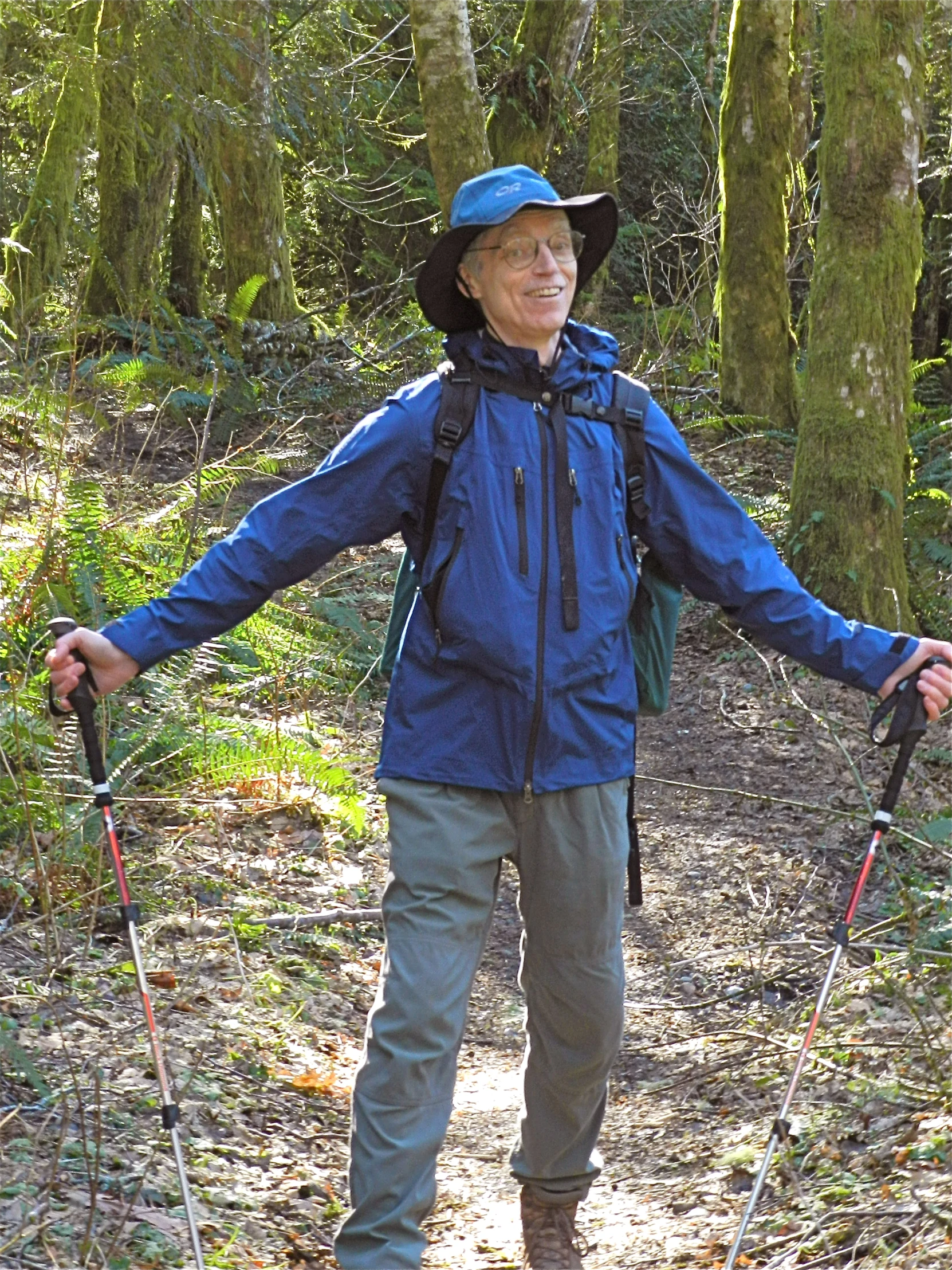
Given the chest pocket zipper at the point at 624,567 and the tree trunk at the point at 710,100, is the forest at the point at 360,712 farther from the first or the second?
the tree trunk at the point at 710,100

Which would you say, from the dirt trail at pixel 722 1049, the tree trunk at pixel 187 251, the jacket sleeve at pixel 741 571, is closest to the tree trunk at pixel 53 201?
the tree trunk at pixel 187 251

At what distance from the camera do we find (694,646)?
9.93 meters

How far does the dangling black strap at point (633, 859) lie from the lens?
12.3 ft

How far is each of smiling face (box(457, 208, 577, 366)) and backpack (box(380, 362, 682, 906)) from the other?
154mm

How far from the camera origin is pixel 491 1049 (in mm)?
5672

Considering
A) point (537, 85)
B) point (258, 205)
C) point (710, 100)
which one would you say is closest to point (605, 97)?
point (710, 100)

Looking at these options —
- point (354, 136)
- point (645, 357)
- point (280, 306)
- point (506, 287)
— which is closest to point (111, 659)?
point (506, 287)

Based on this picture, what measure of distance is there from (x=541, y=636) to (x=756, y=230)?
35.1ft

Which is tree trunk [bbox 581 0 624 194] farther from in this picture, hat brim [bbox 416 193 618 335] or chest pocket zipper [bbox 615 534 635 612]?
chest pocket zipper [bbox 615 534 635 612]

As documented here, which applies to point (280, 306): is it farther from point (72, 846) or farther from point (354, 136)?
point (72, 846)

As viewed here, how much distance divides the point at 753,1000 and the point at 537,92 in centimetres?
1282

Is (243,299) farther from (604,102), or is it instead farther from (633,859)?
(633,859)

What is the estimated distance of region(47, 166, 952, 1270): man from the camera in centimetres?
337

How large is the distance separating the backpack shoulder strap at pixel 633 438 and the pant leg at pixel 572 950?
726 millimetres
